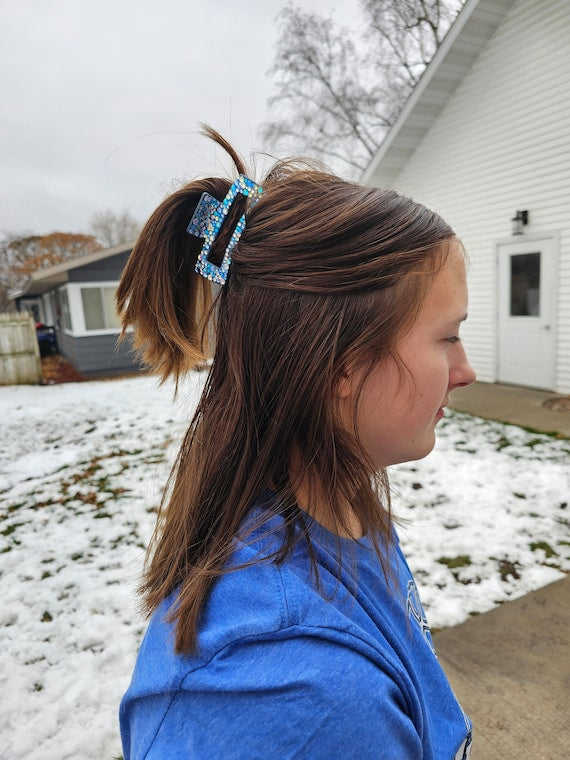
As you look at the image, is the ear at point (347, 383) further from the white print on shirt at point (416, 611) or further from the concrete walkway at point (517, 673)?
the concrete walkway at point (517, 673)

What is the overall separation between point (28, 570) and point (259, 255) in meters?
3.41

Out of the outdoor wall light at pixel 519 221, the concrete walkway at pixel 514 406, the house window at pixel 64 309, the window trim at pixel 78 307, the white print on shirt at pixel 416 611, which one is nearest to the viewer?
the white print on shirt at pixel 416 611

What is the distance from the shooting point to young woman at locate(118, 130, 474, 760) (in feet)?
1.74

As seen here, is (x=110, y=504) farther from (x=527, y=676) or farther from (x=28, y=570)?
(x=527, y=676)

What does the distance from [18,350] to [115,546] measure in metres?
9.95

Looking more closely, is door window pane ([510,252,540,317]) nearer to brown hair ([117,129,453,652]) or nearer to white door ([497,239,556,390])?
white door ([497,239,556,390])

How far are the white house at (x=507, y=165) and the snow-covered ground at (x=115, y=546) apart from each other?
96.6 inches

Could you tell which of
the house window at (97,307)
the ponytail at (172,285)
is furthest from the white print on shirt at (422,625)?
the house window at (97,307)

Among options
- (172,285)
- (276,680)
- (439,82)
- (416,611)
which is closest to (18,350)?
(439,82)

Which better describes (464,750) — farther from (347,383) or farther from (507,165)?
A: (507,165)

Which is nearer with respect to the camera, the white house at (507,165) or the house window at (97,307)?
the white house at (507,165)

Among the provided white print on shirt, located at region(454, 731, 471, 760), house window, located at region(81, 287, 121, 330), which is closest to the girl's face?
white print on shirt, located at region(454, 731, 471, 760)

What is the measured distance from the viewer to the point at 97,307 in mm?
13000

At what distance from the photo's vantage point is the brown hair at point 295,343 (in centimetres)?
72
